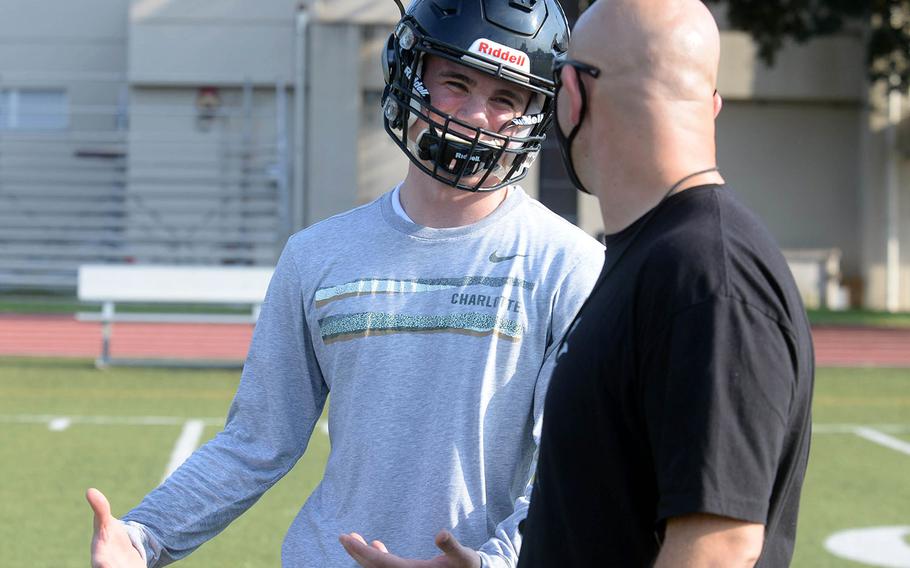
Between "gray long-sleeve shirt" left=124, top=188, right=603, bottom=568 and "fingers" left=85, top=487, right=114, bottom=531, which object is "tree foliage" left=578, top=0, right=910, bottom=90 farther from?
"fingers" left=85, top=487, right=114, bottom=531

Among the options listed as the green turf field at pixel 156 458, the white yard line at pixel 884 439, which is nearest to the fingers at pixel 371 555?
the green turf field at pixel 156 458

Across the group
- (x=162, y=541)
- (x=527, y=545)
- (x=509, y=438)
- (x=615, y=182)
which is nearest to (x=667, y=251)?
(x=615, y=182)

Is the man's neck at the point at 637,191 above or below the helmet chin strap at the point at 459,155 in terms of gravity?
below

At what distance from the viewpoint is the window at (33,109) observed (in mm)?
Answer: 24562

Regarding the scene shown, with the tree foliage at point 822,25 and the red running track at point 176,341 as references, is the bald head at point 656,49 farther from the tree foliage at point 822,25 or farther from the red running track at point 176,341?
the tree foliage at point 822,25

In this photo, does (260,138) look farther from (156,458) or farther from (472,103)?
(472,103)

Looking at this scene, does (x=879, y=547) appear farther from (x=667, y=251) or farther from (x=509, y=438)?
(x=667, y=251)

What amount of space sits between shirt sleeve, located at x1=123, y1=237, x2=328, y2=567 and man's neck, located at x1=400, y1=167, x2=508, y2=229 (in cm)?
28

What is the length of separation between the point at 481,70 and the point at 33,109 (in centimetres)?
2407

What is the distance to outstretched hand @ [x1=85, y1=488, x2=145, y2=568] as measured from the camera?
212cm

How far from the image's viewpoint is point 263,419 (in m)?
2.48

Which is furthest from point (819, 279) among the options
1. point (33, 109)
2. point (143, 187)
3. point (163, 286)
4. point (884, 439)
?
point (33, 109)

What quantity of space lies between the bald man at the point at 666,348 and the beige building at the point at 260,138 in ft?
68.9

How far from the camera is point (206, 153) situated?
2388 cm
